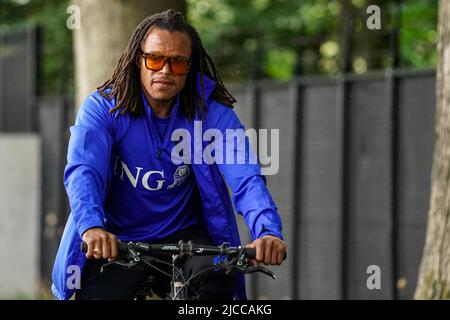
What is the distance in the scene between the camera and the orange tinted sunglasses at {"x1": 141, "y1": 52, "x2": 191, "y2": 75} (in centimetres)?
457

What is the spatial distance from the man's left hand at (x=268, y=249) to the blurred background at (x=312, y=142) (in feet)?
14.2

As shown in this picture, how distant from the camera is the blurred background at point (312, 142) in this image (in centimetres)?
916

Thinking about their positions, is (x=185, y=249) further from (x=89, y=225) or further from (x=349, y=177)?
(x=349, y=177)

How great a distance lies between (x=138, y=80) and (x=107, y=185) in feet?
1.57

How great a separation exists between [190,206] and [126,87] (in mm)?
578

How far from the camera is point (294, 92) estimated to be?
10859 millimetres

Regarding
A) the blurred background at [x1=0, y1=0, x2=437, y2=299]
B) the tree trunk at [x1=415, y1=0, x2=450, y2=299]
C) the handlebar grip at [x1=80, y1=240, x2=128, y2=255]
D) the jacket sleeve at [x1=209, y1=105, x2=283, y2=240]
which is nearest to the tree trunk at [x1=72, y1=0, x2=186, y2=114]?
the blurred background at [x1=0, y1=0, x2=437, y2=299]

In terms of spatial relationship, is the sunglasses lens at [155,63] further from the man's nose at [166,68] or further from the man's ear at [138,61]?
the man's ear at [138,61]

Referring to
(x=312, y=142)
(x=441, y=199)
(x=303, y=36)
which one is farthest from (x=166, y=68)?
(x=303, y=36)

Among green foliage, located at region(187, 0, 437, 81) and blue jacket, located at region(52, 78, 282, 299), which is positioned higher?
green foliage, located at region(187, 0, 437, 81)

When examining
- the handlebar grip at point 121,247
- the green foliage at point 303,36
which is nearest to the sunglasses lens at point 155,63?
the handlebar grip at point 121,247

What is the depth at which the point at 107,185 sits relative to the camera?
4.69m

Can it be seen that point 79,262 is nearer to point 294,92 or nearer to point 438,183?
point 438,183

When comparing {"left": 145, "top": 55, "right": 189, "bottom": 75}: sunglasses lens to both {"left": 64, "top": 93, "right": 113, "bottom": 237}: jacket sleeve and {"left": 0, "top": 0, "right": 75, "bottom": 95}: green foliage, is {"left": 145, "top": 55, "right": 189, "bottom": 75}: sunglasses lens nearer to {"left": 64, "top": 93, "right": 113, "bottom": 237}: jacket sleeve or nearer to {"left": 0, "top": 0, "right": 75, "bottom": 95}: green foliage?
{"left": 64, "top": 93, "right": 113, "bottom": 237}: jacket sleeve
